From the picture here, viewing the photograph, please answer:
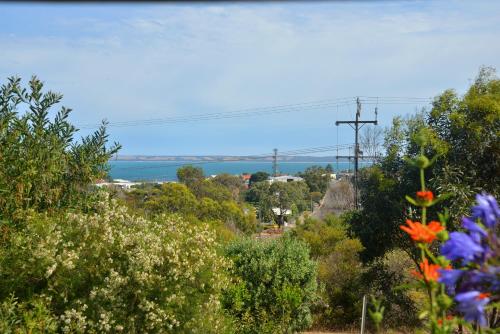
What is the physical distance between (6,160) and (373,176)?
8.38 meters

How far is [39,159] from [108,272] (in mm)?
1657

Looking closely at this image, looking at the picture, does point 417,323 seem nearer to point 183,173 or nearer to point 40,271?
point 40,271

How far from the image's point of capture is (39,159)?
22.1 ft

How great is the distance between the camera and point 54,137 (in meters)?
7.02

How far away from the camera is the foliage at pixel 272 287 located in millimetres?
12477

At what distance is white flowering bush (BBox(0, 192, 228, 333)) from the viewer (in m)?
6.64

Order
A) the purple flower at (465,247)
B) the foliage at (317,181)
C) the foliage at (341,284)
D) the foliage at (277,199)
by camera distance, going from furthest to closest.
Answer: the foliage at (317,181) < the foliage at (277,199) < the foliage at (341,284) < the purple flower at (465,247)

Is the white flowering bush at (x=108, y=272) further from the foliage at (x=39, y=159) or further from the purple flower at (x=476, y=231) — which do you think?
the purple flower at (x=476, y=231)

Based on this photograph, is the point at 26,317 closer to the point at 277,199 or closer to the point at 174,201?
the point at 174,201

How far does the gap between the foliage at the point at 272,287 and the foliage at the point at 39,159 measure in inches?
226

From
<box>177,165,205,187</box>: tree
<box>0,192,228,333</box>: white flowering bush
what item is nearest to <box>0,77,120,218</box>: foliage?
<box>0,192,228,333</box>: white flowering bush

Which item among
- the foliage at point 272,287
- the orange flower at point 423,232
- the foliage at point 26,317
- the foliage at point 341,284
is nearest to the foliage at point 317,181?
the foliage at point 341,284

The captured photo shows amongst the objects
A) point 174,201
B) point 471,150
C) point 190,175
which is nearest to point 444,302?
point 471,150

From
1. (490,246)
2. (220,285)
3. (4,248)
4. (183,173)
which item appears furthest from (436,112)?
(183,173)
